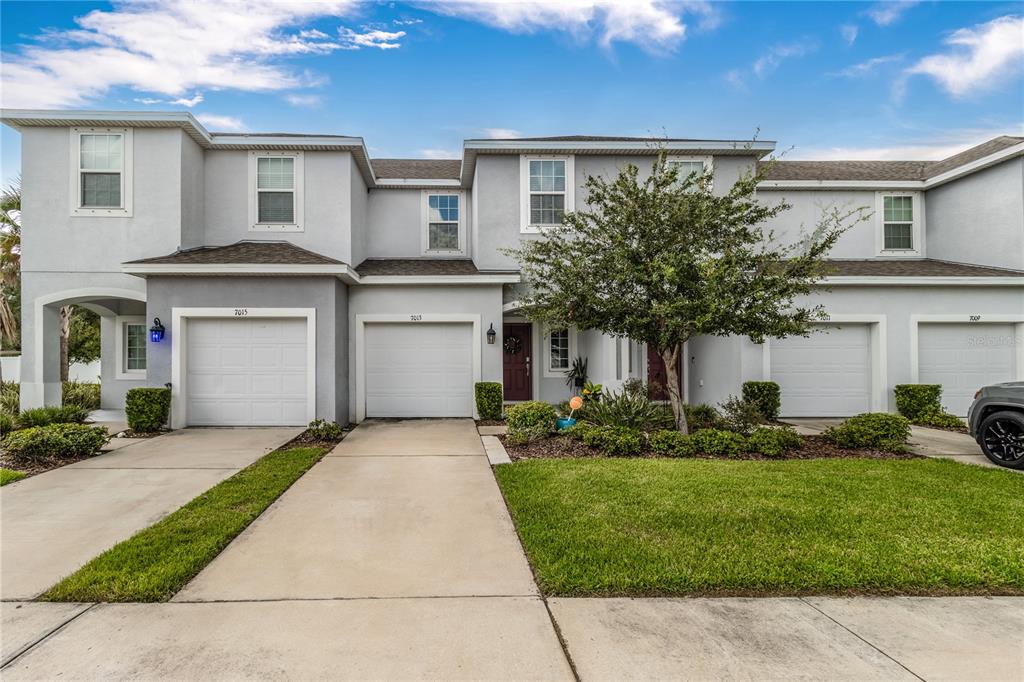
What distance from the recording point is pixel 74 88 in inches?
396

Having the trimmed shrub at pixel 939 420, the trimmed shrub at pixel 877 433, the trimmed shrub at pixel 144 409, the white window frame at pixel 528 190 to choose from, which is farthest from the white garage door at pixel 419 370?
the trimmed shrub at pixel 939 420

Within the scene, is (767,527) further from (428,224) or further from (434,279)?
(428,224)

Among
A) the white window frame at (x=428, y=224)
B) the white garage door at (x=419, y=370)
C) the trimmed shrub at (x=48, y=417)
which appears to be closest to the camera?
the trimmed shrub at (x=48, y=417)

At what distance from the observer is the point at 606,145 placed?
1093 centimetres

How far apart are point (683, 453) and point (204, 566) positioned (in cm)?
599

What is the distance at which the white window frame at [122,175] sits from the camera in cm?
991

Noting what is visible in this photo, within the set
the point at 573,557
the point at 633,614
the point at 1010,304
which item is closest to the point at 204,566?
the point at 573,557

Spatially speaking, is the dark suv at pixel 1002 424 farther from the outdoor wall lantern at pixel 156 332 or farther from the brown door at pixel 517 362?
the outdoor wall lantern at pixel 156 332

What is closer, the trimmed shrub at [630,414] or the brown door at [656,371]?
the trimmed shrub at [630,414]

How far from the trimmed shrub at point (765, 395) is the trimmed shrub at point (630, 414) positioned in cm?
314

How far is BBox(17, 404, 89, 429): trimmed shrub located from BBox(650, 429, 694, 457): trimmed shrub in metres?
10.4

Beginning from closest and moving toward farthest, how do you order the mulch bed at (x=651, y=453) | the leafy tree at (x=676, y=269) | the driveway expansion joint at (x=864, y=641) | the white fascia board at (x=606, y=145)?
the driveway expansion joint at (x=864, y=641)
the leafy tree at (x=676, y=269)
the mulch bed at (x=651, y=453)
the white fascia board at (x=606, y=145)

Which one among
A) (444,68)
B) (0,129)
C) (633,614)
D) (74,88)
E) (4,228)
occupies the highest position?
(444,68)

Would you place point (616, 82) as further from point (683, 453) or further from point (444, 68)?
point (683, 453)
